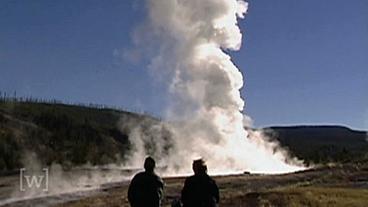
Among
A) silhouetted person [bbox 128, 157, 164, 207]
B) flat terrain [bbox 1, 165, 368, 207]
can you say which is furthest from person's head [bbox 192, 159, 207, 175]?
flat terrain [bbox 1, 165, 368, 207]

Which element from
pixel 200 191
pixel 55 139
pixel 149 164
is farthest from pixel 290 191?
pixel 55 139

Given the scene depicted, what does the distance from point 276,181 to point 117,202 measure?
14.1 m

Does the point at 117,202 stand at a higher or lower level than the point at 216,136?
lower

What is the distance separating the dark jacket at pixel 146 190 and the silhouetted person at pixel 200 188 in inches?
22.0

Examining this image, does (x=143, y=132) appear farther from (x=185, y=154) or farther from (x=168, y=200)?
(x=168, y=200)

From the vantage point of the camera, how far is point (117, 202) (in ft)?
134

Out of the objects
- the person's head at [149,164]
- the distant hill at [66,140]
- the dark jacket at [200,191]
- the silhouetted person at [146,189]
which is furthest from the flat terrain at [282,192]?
the distant hill at [66,140]

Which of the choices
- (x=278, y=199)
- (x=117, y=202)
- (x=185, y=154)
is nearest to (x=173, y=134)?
(x=185, y=154)

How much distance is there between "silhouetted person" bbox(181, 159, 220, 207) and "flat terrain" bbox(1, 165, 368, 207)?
677 inches

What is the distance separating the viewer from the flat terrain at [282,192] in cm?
3234

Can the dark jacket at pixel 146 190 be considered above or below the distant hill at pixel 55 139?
below

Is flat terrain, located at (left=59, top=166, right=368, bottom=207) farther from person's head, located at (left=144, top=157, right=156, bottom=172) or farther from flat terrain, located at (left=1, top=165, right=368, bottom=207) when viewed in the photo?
person's head, located at (left=144, top=157, right=156, bottom=172)

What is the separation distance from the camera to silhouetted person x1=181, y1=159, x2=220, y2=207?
14047mm

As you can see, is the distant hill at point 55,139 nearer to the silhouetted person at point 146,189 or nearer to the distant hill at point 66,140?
the distant hill at point 66,140
